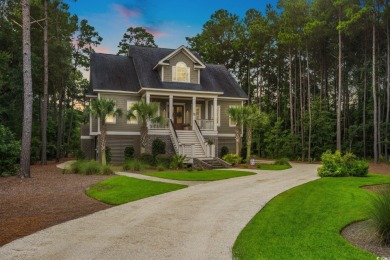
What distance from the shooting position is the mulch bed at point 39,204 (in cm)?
732

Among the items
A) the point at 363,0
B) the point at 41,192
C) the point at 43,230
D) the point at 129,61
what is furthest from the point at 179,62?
the point at 43,230

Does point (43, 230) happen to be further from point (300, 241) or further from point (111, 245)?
point (300, 241)

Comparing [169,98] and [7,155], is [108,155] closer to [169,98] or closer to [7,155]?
[169,98]

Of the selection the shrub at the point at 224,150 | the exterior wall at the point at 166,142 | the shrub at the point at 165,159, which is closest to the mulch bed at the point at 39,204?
the shrub at the point at 165,159

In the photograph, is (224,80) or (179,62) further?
(224,80)

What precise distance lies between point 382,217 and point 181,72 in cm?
2246

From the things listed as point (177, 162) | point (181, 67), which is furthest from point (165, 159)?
point (181, 67)

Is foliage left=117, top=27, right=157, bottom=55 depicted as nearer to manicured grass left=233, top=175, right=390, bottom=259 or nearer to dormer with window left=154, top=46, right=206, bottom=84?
dormer with window left=154, top=46, right=206, bottom=84

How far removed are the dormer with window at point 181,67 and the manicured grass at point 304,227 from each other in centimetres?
1727

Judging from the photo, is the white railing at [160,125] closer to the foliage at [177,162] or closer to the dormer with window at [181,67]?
the dormer with window at [181,67]

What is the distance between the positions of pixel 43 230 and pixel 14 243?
89 cm

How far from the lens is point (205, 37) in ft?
146

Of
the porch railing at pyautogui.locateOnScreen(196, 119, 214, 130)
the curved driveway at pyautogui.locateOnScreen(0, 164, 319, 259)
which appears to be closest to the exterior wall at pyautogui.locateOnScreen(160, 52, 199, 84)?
the porch railing at pyautogui.locateOnScreen(196, 119, 214, 130)

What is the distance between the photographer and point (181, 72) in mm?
27219
